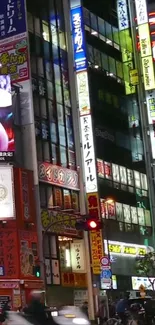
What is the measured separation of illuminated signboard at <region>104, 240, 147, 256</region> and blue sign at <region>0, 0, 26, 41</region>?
16.5 meters

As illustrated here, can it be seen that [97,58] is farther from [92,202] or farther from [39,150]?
[92,202]

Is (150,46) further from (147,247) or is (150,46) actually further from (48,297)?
(48,297)

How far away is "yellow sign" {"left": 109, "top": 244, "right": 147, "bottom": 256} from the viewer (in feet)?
149

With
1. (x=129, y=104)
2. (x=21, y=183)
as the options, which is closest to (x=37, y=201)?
(x=21, y=183)

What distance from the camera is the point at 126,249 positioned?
47531mm

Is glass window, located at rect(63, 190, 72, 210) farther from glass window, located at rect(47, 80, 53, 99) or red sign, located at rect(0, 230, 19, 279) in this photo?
red sign, located at rect(0, 230, 19, 279)

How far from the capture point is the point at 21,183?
34844 millimetres

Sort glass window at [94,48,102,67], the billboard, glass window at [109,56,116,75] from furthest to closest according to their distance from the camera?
glass window at [109,56,116,75], glass window at [94,48,102,67], the billboard

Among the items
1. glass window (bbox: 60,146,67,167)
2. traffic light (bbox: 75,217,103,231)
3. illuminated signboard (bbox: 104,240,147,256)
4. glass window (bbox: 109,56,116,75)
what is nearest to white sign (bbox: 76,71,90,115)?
glass window (bbox: 60,146,67,167)

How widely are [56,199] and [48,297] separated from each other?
6322mm

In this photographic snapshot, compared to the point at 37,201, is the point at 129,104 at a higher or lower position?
higher

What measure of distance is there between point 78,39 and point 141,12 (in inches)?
302

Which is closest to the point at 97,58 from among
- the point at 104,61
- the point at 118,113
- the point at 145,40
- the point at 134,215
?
the point at 104,61

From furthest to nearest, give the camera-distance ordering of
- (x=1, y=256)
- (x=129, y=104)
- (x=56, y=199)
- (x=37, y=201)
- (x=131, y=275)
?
(x=129, y=104)
(x=131, y=275)
(x=56, y=199)
(x=37, y=201)
(x=1, y=256)
